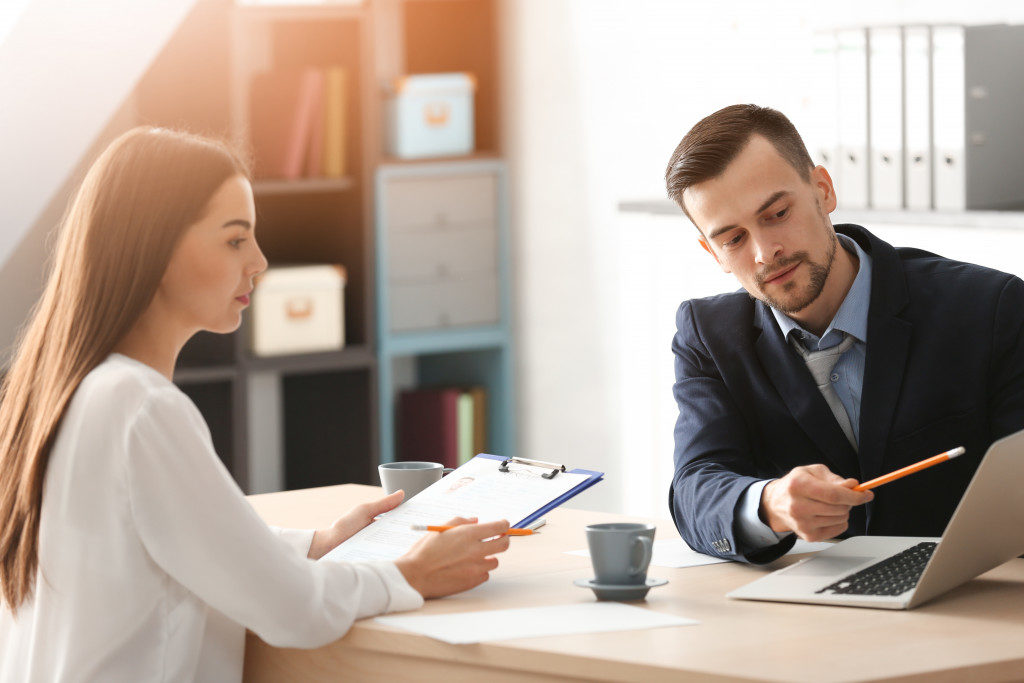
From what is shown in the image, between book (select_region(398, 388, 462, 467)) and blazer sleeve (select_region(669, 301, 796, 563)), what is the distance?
227 cm

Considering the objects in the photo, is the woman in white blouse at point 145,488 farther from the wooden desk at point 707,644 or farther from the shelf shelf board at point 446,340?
the shelf shelf board at point 446,340

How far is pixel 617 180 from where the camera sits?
13.5ft

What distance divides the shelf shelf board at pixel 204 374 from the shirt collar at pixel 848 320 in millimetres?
2230

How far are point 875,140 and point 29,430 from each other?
2.07 m

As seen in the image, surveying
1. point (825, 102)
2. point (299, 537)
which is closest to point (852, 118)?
point (825, 102)

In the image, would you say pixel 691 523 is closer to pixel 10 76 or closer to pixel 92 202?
pixel 92 202

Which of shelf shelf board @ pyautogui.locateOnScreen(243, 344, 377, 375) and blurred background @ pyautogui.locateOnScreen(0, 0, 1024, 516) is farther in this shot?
shelf shelf board @ pyautogui.locateOnScreen(243, 344, 377, 375)

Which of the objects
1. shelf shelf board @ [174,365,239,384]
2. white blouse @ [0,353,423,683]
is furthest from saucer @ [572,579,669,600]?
shelf shelf board @ [174,365,239,384]

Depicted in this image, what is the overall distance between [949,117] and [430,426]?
6.45ft

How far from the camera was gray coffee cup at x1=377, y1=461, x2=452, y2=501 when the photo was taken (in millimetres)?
1998

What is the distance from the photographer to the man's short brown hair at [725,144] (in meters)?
1.96

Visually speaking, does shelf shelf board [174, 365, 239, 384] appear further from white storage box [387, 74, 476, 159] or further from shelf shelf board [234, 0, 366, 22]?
shelf shelf board [234, 0, 366, 22]

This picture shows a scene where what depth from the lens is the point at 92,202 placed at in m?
1.58

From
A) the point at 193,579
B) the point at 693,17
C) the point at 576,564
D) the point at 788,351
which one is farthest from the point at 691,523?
the point at 693,17
